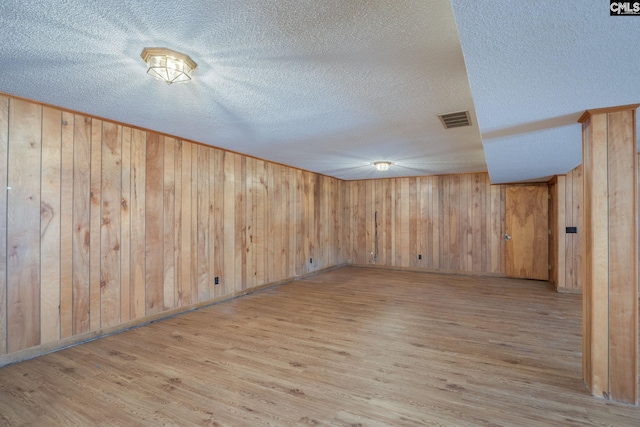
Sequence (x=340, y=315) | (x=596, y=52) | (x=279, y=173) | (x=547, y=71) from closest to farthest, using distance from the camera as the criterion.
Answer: (x=596, y=52) → (x=547, y=71) → (x=340, y=315) → (x=279, y=173)

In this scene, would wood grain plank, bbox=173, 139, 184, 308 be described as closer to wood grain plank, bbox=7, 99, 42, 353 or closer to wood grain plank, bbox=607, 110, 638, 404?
wood grain plank, bbox=7, 99, 42, 353

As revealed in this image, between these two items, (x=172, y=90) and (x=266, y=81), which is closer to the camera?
(x=266, y=81)

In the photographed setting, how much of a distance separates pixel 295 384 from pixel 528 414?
1.51 m

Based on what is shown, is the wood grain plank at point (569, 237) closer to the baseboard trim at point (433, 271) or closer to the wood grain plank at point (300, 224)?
the baseboard trim at point (433, 271)

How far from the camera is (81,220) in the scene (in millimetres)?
2982

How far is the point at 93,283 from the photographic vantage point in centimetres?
305

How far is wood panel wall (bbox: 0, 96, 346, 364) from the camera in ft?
8.49

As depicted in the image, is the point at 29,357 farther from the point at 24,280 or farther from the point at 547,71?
the point at 547,71

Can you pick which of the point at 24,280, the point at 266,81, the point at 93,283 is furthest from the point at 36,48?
the point at 93,283

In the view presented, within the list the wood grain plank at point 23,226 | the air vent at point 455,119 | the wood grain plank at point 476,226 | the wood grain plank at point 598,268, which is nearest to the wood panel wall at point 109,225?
the wood grain plank at point 23,226

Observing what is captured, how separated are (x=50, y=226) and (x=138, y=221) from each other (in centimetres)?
80

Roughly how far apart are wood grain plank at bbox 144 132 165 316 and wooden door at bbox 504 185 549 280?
6423 millimetres

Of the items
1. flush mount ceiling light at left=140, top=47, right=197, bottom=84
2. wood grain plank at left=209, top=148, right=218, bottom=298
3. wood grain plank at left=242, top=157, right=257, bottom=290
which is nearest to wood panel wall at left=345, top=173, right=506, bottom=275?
wood grain plank at left=242, top=157, right=257, bottom=290

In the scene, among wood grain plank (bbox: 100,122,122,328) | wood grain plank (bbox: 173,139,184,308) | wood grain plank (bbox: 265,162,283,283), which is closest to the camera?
wood grain plank (bbox: 100,122,122,328)
